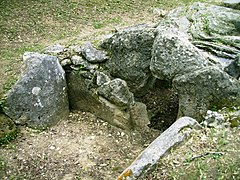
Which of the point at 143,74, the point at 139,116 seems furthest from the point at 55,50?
the point at 139,116

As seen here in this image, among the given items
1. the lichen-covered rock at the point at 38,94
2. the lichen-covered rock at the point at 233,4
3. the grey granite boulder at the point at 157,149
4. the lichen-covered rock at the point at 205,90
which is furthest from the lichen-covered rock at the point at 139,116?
the lichen-covered rock at the point at 233,4

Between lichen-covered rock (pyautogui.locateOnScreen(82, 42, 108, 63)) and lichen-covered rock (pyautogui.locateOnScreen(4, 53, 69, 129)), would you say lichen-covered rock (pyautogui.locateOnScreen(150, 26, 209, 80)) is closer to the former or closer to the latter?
lichen-covered rock (pyautogui.locateOnScreen(82, 42, 108, 63))

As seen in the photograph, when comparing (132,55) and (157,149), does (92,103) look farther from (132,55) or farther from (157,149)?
(157,149)

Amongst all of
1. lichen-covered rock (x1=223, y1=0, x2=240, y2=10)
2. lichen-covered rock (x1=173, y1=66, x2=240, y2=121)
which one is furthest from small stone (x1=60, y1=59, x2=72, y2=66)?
lichen-covered rock (x1=223, y1=0, x2=240, y2=10)

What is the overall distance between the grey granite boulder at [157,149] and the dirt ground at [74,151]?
1591 mm

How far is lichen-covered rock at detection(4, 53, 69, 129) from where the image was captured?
21.4ft

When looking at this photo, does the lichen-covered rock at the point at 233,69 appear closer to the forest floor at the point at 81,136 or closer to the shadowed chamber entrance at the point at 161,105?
the forest floor at the point at 81,136

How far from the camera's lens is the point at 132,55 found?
22.3 feet

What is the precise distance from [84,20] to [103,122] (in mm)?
4128

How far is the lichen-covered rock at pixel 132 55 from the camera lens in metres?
6.66

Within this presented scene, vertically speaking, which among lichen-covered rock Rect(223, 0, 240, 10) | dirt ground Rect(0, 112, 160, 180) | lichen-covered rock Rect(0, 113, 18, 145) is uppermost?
lichen-covered rock Rect(223, 0, 240, 10)

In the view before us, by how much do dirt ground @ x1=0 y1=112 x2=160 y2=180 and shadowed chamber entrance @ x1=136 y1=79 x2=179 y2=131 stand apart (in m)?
0.32

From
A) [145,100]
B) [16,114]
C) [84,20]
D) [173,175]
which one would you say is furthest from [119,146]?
[84,20]

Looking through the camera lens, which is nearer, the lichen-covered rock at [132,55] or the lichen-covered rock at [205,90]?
the lichen-covered rock at [205,90]
